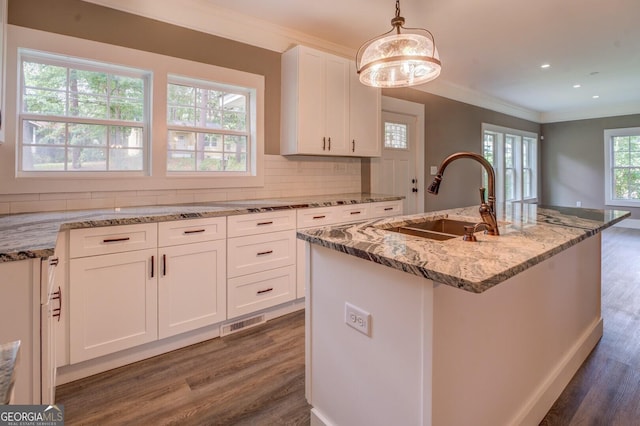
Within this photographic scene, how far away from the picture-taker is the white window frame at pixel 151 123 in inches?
87.6

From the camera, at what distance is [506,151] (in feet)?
23.3

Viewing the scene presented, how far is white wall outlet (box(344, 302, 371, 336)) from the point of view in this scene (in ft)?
4.29

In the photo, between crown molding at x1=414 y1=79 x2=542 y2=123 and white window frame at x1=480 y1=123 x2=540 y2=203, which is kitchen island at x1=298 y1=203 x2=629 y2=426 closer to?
crown molding at x1=414 y1=79 x2=542 y2=123

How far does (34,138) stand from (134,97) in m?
0.74

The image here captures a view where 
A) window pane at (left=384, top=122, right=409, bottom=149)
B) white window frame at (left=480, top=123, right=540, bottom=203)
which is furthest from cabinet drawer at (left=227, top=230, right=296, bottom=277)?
white window frame at (left=480, top=123, right=540, bottom=203)

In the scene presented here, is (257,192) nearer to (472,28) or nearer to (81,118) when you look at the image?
(81,118)

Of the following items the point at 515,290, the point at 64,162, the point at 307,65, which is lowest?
the point at 515,290

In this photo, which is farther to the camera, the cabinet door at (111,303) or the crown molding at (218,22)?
the crown molding at (218,22)

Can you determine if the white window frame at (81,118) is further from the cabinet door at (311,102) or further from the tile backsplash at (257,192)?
the cabinet door at (311,102)

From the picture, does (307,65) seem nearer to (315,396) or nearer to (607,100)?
(315,396)

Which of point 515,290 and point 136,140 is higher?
point 136,140

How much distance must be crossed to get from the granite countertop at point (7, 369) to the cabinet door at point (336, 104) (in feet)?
10.2

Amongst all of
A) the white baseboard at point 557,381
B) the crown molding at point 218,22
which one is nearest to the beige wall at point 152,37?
the crown molding at point 218,22

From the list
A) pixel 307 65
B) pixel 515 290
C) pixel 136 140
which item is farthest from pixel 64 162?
pixel 515 290
